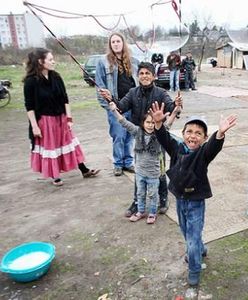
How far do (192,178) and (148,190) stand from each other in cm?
112

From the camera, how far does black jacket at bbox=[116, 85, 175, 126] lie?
3.63 meters

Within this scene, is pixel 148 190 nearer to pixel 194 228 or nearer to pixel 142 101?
pixel 142 101

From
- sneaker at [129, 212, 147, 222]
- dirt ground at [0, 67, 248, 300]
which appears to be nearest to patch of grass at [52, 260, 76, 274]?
dirt ground at [0, 67, 248, 300]

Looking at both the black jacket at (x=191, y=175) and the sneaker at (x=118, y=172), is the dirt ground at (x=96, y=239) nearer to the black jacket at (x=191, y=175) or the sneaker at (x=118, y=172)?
the sneaker at (x=118, y=172)

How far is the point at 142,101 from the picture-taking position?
3691 millimetres

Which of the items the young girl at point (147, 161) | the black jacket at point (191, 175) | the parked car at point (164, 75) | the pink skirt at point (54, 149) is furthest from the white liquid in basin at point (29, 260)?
the parked car at point (164, 75)

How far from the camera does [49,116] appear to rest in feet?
15.1

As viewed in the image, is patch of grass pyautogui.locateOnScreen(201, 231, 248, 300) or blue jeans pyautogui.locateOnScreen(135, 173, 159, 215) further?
blue jeans pyautogui.locateOnScreen(135, 173, 159, 215)

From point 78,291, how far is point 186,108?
900 cm

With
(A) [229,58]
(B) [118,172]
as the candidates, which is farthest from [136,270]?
(A) [229,58]

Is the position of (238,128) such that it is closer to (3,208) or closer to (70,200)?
(70,200)

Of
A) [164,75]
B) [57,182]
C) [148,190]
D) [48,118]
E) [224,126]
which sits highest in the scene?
[224,126]

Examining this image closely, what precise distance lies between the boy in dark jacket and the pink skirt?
231cm

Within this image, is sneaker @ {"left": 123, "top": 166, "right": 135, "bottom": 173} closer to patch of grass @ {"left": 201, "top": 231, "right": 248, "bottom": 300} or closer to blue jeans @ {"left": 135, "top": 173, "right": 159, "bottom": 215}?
blue jeans @ {"left": 135, "top": 173, "right": 159, "bottom": 215}
